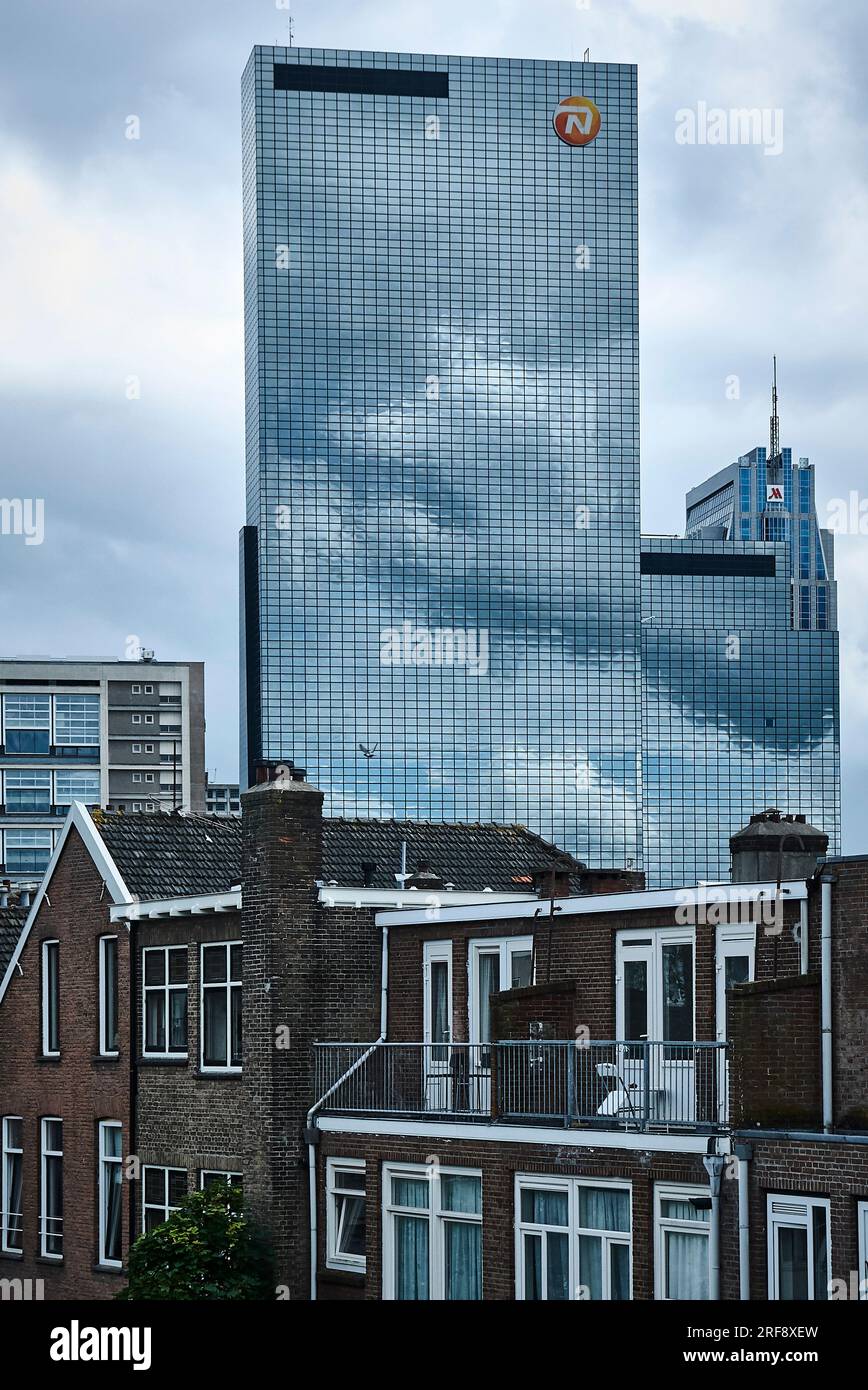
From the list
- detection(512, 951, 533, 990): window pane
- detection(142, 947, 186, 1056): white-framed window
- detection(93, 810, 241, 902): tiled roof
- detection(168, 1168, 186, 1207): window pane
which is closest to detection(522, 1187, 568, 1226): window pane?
detection(512, 951, 533, 990): window pane

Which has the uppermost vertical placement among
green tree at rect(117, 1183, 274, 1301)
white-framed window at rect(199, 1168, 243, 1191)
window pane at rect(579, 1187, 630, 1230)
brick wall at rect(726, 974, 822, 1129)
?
brick wall at rect(726, 974, 822, 1129)

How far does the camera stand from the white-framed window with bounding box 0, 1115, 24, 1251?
3956 centimetres

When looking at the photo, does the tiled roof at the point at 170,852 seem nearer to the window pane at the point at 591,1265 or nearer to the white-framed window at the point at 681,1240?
the window pane at the point at 591,1265

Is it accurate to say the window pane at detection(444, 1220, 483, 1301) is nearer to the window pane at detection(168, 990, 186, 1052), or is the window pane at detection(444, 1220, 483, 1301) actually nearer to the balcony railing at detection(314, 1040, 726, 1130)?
the balcony railing at detection(314, 1040, 726, 1130)

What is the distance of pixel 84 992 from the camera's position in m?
37.4

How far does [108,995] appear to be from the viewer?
121 feet

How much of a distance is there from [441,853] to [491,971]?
7860 millimetres

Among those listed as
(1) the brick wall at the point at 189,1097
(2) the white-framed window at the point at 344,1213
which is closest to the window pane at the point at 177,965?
(1) the brick wall at the point at 189,1097

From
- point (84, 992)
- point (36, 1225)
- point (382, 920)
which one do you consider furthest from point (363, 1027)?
point (36, 1225)

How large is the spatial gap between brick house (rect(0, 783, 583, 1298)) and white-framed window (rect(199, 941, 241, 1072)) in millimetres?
39

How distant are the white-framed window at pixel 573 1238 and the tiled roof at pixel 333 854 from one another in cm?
1041
